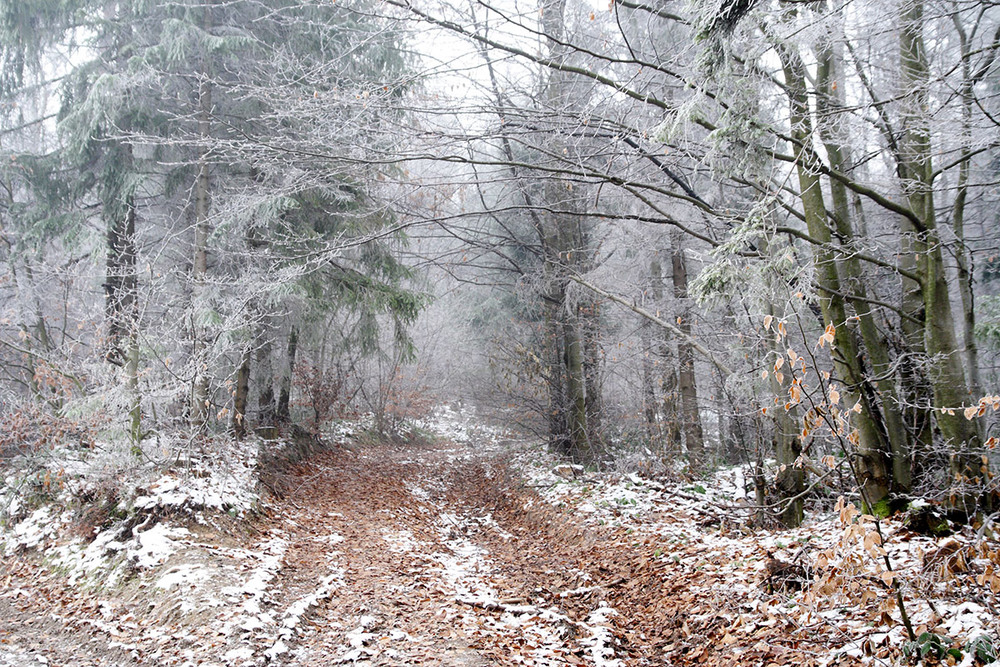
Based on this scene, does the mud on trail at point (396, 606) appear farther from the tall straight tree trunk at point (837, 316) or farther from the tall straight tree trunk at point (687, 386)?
the tall straight tree trunk at point (687, 386)

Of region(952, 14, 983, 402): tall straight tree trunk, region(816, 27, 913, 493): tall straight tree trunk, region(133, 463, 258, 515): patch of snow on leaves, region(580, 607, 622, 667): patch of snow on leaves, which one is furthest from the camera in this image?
region(133, 463, 258, 515): patch of snow on leaves

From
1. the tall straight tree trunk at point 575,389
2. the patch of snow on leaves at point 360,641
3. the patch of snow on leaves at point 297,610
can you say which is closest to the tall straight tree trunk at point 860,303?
the patch of snow on leaves at point 360,641

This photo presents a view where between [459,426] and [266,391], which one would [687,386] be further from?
[459,426]

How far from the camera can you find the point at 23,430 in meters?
7.16

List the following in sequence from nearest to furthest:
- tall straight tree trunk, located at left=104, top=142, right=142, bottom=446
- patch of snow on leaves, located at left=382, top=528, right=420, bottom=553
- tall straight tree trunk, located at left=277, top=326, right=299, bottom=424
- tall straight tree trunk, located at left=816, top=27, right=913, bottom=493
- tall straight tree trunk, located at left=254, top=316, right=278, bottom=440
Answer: tall straight tree trunk, located at left=816, top=27, right=913, bottom=493 < patch of snow on leaves, located at left=382, top=528, right=420, bottom=553 < tall straight tree trunk, located at left=104, top=142, right=142, bottom=446 < tall straight tree trunk, located at left=254, top=316, right=278, bottom=440 < tall straight tree trunk, located at left=277, top=326, right=299, bottom=424

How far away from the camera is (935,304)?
14.8 ft

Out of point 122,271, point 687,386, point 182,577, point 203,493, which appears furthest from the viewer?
point 687,386

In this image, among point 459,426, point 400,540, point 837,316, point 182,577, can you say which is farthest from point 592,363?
point 459,426

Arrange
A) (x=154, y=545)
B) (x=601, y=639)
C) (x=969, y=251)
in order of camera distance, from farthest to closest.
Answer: (x=154, y=545)
(x=969, y=251)
(x=601, y=639)

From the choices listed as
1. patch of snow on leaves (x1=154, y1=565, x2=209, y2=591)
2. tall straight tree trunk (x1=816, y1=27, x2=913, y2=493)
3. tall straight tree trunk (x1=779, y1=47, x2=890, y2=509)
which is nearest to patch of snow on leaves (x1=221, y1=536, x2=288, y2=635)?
patch of snow on leaves (x1=154, y1=565, x2=209, y2=591)

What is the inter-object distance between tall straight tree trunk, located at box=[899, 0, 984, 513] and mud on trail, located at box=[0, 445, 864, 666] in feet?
6.20

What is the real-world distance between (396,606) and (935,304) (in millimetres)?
5130

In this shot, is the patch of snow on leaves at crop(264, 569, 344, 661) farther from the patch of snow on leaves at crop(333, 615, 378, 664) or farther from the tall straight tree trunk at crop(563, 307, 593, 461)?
the tall straight tree trunk at crop(563, 307, 593, 461)

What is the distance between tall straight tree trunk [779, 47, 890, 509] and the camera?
4766mm
